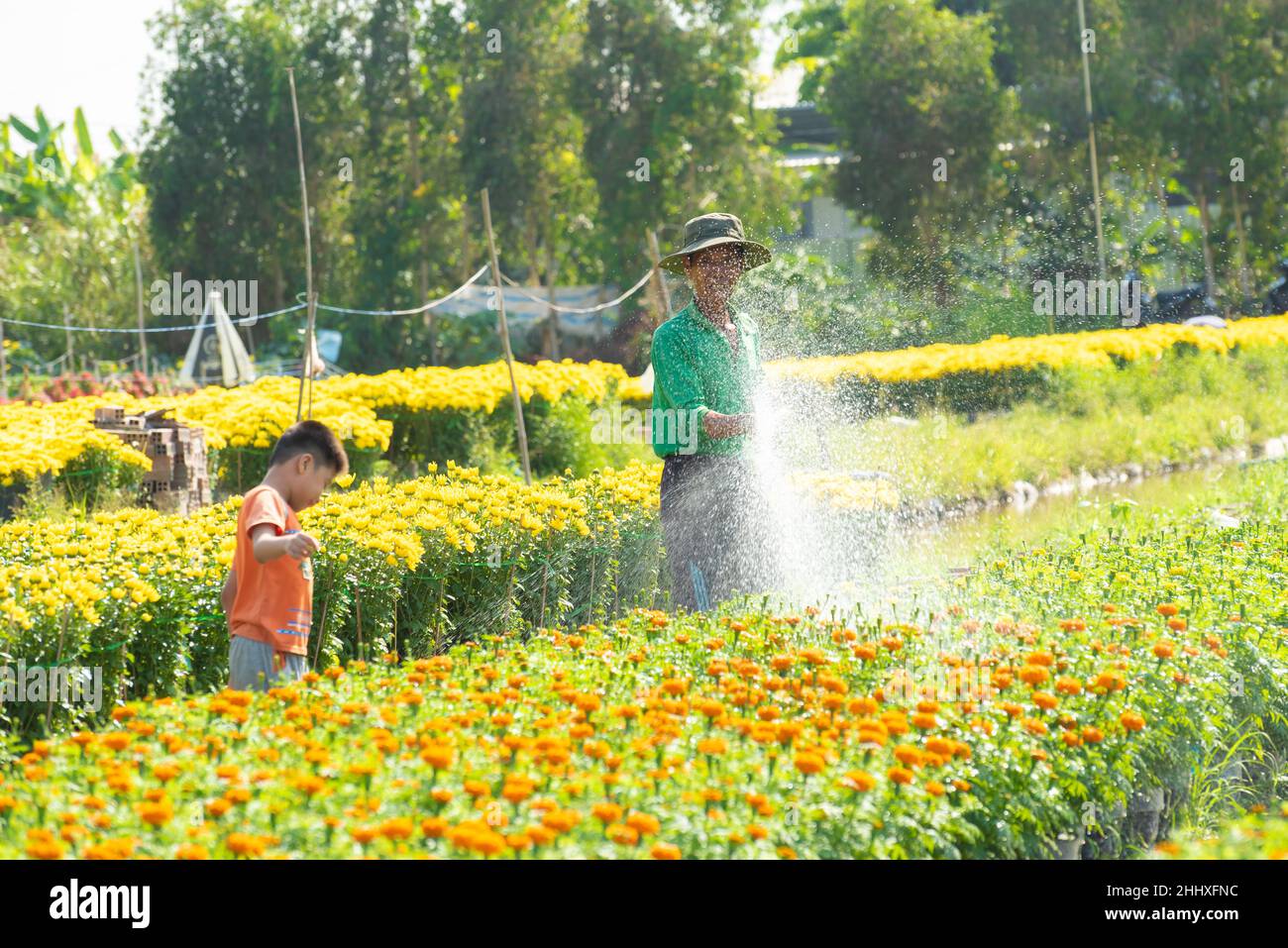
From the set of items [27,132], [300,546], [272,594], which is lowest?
[272,594]

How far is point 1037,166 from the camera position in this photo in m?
22.7

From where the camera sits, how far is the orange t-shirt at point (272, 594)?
13.8 ft

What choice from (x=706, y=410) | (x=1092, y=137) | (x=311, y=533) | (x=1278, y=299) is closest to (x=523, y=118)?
(x=1092, y=137)

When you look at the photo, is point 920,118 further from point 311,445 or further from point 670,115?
point 311,445

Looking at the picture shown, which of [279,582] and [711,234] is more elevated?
[711,234]

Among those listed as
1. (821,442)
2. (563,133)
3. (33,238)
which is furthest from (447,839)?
(33,238)

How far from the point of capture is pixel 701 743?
3.00 m

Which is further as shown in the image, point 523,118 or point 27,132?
point 27,132

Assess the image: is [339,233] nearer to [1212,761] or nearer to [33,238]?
[33,238]

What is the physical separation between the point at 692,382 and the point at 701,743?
7.18 feet

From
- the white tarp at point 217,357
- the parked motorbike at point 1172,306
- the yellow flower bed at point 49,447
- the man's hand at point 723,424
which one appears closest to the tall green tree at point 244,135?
the white tarp at point 217,357

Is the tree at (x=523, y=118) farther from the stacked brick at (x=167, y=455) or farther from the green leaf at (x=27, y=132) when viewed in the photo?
the stacked brick at (x=167, y=455)

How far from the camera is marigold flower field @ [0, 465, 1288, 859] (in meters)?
2.70

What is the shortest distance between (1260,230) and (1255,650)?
752 inches
